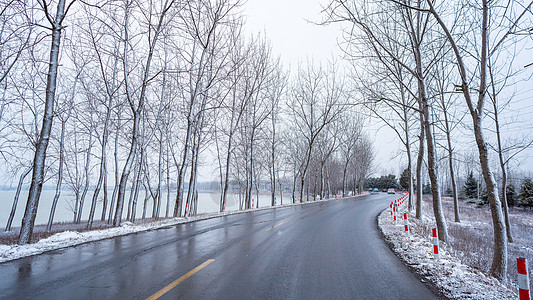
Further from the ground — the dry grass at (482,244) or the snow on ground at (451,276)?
the snow on ground at (451,276)

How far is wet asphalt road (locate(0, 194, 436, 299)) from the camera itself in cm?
420

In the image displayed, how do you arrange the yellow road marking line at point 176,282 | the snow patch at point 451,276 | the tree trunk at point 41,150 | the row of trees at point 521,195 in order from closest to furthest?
the yellow road marking line at point 176,282 → the snow patch at point 451,276 → the tree trunk at point 41,150 → the row of trees at point 521,195

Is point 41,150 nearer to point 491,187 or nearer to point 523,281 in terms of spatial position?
point 523,281

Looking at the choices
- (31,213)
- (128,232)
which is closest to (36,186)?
(31,213)

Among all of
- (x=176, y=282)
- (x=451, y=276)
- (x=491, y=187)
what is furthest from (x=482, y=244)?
(x=176, y=282)

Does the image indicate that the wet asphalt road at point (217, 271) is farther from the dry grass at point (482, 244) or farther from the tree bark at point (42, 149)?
the dry grass at point (482, 244)

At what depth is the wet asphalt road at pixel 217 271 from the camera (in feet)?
13.8

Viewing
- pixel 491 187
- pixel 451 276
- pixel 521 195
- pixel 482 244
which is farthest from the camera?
pixel 521 195

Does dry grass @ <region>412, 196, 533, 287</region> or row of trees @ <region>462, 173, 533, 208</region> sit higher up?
row of trees @ <region>462, 173, 533, 208</region>

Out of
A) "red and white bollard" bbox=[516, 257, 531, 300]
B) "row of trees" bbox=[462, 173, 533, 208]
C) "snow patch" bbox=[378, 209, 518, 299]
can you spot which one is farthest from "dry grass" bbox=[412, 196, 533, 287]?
"row of trees" bbox=[462, 173, 533, 208]

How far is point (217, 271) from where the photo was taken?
521 centimetres

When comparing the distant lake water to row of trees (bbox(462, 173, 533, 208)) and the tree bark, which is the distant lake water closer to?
the tree bark

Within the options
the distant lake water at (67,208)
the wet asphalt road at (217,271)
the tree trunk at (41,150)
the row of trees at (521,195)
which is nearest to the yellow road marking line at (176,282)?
the wet asphalt road at (217,271)

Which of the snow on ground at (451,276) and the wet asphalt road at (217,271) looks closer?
the wet asphalt road at (217,271)
